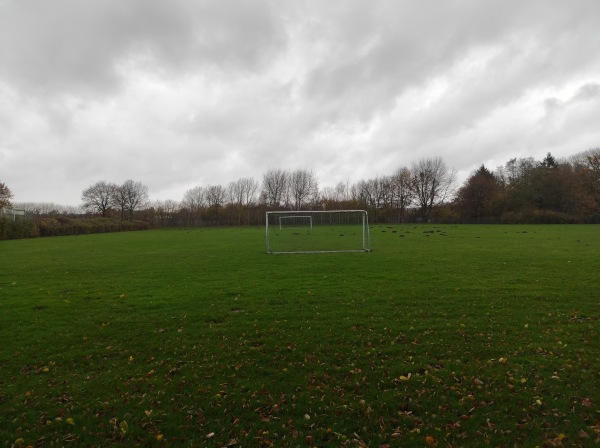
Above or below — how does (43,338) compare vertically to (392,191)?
below

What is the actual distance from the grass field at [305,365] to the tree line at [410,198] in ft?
210

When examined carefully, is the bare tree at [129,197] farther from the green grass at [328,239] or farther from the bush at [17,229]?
the green grass at [328,239]

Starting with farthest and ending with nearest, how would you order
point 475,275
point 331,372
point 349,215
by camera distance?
point 349,215
point 475,275
point 331,372

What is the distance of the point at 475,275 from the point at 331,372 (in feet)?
31.2

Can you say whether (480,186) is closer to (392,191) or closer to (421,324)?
(392,191)

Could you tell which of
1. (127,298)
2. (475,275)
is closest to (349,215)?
(475,275)

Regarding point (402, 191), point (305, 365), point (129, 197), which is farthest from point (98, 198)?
point (305, 365)

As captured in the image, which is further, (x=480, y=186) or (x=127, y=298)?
(x=480, y=186)

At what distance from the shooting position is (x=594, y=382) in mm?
5137

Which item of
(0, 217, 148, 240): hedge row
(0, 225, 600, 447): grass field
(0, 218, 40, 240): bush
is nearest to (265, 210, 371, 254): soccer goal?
(0, 225, 600, 447): grass field

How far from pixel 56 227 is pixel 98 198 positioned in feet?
160

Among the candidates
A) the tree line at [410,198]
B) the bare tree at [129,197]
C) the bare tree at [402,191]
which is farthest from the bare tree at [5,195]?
the bare tree at [402,191]

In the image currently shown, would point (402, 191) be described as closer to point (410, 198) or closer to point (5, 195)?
point (410, 198)

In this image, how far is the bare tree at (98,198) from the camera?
101m
